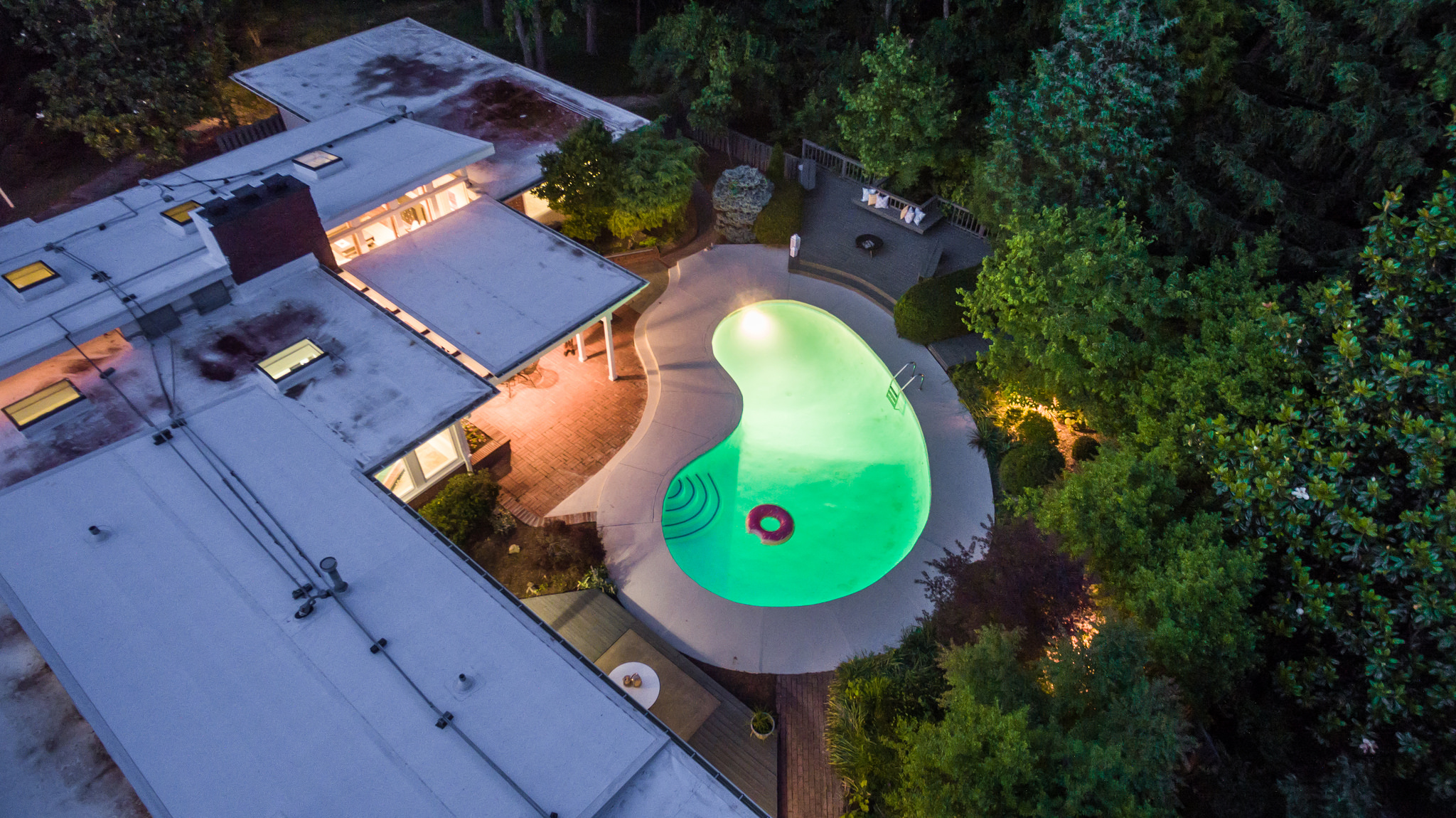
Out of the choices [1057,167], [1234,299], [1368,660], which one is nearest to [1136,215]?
[1057,167]

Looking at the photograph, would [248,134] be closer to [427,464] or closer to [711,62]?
[711,62]

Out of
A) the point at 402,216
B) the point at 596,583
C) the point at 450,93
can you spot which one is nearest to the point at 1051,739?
the point at 596,583

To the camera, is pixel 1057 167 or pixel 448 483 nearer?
pixel 448 483

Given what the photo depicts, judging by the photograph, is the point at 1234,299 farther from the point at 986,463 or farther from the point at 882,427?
the point at 882,427

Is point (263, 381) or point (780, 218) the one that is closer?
point (263, 381)

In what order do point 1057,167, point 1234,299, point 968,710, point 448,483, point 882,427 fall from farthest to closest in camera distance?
1. point 882,427
2. point 1057,167
3. point 448,483
4. point 1234,299
5. point 968,710

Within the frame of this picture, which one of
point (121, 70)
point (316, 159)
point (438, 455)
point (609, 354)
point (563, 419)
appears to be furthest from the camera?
point (121, 70)
